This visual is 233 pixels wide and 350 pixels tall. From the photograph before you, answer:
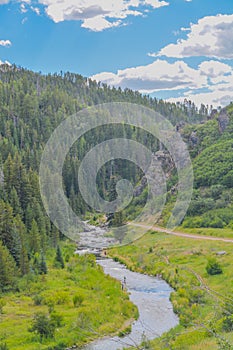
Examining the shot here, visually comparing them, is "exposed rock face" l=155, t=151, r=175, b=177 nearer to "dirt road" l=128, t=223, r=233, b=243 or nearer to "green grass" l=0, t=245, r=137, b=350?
"dirt road" l=128, t=223, r=233, b=243

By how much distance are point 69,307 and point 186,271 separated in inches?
731

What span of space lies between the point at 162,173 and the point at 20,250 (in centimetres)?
7555

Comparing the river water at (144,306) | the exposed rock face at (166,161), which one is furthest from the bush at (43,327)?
the exposed rock face at (166,161)

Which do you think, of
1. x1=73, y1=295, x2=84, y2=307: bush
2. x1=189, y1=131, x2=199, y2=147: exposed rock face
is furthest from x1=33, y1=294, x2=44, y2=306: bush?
x1=189, y1=131, x2=199, y2=147: exposed rock face

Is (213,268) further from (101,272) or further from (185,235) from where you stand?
(185,235)

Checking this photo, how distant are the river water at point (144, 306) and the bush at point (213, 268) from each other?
16.2 ft

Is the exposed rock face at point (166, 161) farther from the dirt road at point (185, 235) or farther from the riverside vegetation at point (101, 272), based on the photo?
the dirt road at point (185, 235)

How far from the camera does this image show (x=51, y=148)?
150 metres

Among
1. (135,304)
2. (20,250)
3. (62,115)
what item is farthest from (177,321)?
(62,115)

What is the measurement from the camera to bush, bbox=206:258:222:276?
5004cm

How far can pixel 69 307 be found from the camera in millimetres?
A: 41594

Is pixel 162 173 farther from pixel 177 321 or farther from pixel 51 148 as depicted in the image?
pixel 177 321

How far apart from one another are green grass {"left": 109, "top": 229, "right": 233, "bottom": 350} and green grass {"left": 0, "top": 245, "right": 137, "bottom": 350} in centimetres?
525

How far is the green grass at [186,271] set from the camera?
31.4 meters
